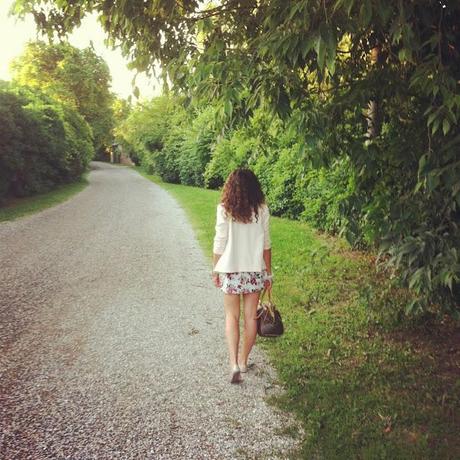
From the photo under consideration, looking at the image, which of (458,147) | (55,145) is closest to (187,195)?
(55,145)

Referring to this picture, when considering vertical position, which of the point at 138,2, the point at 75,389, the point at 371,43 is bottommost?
the point at 75,389

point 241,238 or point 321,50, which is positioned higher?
point 321,50

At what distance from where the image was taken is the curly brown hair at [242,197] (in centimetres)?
364

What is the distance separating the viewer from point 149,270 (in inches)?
291

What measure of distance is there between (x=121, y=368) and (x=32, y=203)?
507 inches

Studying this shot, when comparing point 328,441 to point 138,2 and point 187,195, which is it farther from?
point 187,195

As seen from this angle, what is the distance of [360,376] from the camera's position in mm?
3814

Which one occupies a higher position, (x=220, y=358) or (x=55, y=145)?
(x=55, y=145)

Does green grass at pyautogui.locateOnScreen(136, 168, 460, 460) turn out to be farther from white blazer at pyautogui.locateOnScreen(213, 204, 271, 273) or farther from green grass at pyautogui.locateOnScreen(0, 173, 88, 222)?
green grass at pyautogui.locateOnScreen(0, 173, 88, 222)

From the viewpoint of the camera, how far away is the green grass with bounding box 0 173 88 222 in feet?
42.6

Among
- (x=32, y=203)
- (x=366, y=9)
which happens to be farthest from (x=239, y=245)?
(x=32, y=203)

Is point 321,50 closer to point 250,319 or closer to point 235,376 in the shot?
point 250,319

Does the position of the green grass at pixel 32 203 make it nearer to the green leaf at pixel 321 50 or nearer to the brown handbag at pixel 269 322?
the brown handbag at pixel 269 322

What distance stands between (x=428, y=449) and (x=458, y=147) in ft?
6.30
